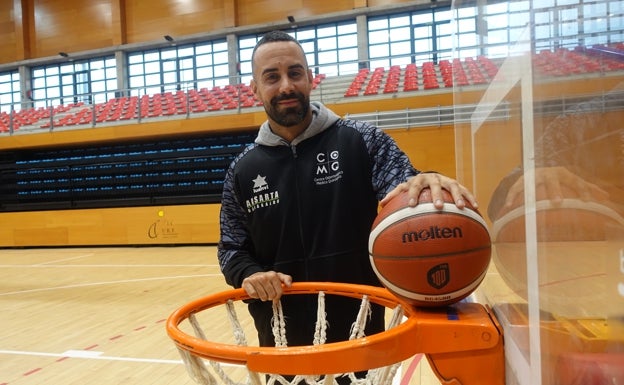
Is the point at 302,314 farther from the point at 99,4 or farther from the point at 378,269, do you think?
the point at 99,4

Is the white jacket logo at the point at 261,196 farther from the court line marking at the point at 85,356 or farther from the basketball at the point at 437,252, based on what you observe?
the court line marking at the point at 85,356

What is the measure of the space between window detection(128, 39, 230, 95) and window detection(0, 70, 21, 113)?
344 centimetres

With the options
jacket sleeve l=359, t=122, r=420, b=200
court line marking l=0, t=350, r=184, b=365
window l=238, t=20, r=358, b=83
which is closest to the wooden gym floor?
court line marking l=0, t=350, r=184, b=365

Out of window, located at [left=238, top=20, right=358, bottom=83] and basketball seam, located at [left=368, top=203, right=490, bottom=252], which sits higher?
window, located at [left=238, top=20, right=358, bottom=83]

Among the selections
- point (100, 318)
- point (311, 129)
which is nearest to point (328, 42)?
point (100, 318)

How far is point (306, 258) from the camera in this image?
50.0 inches

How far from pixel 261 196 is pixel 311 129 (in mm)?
246

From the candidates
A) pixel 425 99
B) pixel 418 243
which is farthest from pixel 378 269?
pixel 425 99

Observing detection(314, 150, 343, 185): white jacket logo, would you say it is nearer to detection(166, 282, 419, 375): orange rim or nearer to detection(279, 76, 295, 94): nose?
detection(279, 76, 295, 94): nose

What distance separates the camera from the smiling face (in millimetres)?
1198

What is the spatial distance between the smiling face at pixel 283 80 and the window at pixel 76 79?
11469 mm

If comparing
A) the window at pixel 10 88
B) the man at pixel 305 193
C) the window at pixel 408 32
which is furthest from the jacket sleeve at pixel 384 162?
the window at pixel 10 88

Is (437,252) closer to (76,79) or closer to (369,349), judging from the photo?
(369,349)

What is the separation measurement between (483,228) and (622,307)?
306 millimetres
